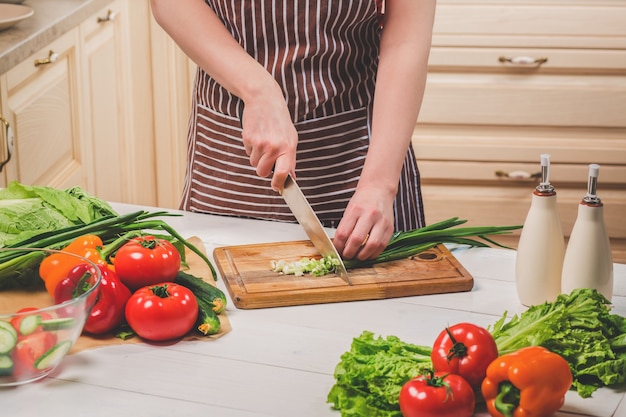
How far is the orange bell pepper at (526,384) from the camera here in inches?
39.5

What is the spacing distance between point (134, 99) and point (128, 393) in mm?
2328

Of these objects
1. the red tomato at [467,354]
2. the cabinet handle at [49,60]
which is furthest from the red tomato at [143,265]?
the cabinet handle at [49,60]

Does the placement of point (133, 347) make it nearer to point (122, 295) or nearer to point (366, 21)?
point (122, 295)

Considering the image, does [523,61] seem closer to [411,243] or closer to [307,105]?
[307,105]

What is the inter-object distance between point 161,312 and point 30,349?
0.18 m

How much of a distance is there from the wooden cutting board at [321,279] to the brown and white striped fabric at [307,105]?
11.1 inches

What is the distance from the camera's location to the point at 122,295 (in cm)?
125

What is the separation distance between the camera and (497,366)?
1021 mm

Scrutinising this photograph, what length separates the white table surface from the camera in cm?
107

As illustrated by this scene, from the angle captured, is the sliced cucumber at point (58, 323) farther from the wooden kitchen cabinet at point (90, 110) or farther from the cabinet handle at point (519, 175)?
the cabinet handle at point (519, 175)

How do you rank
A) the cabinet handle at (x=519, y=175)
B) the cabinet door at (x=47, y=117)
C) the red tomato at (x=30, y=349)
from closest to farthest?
the red tomato at (x=30, y=349) < the cabinet door at (x=47, y=117) < the cabinet handle at (x=519, y=175)

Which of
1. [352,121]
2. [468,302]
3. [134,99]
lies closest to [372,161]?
[352,121]

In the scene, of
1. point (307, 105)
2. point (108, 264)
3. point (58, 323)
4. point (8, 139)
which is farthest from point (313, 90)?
point (8, 139)

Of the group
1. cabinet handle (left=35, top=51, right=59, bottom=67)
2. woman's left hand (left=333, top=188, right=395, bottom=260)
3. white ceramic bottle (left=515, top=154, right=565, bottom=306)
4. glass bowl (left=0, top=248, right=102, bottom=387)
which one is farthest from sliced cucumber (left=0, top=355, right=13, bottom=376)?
cabinet handle (left=35, top=51, right=59, bottom=67)
